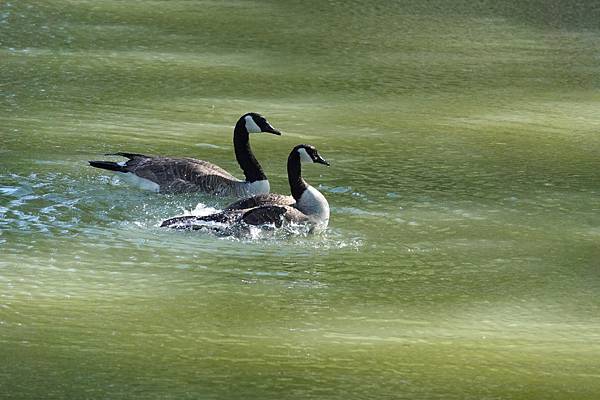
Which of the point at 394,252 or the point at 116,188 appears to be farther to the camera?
the point at 116,188

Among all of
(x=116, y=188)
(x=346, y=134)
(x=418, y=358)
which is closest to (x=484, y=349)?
(x=418, y=358)

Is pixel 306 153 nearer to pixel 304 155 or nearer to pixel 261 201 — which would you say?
pixel 304 155

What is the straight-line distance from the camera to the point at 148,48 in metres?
14.9

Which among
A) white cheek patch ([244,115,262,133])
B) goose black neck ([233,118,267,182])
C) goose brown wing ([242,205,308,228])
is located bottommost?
goose brown wing ([242,205,308,228])

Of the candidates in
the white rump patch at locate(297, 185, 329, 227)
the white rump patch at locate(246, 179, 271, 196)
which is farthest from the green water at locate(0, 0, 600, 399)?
the white rump patch at locate(246, 179, 271, 196)

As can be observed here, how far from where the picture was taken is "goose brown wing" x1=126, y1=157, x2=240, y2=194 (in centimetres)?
950

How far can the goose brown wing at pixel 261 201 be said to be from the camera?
8.81 m

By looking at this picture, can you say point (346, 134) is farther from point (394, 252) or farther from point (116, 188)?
point (394, 252)

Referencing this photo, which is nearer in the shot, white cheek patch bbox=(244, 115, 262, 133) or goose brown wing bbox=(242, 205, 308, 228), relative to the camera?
goose brown wing bbox=(242, 205, 308, 228)

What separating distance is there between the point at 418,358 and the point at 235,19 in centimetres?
1051

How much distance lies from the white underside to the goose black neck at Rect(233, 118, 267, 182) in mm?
614

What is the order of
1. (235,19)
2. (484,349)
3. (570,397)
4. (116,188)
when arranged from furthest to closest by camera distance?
(235,19) → (116,188) → (484,349) → (570,397)

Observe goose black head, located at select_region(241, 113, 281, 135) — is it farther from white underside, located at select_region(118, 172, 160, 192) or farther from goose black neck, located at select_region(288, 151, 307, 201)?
goose black neck, located at select_region(288, 151, 307, 201)

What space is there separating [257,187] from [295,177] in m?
0.58
